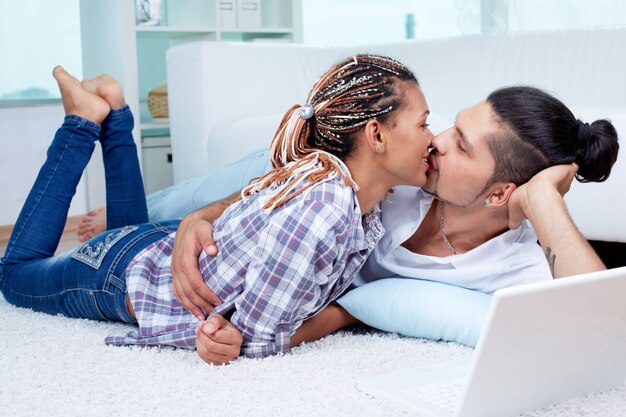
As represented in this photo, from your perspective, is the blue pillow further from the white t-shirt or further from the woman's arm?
the woman's arm

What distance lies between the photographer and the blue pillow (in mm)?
1558

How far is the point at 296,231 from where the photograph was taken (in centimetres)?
136

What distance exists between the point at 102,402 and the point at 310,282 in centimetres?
38

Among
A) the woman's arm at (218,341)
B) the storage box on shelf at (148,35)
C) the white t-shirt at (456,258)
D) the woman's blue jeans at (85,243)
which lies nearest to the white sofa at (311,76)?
the storage box on shelf at (148,35)

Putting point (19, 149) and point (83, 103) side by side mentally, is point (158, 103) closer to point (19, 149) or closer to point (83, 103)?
point (19, 149)

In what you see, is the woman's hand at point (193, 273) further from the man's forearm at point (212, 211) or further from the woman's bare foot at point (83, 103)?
the woman's bare foot at point (83, 103)

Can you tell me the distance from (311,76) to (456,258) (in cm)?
161

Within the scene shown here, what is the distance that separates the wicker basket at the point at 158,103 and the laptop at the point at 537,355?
2572 millimetres

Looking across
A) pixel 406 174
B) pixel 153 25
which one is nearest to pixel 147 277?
pixel 406 174

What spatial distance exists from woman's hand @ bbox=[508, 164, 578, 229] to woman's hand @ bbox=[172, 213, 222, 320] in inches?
21.2

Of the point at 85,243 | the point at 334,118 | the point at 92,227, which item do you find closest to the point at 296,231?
the point at 334,118

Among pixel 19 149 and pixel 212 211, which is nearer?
pixel 212 211

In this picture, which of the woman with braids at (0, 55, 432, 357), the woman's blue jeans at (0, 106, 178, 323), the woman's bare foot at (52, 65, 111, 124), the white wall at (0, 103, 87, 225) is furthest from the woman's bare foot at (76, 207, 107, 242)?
the white wall at (0, 103, 87, 225)

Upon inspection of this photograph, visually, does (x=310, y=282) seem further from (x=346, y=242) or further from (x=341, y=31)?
(x=341, y=31)
